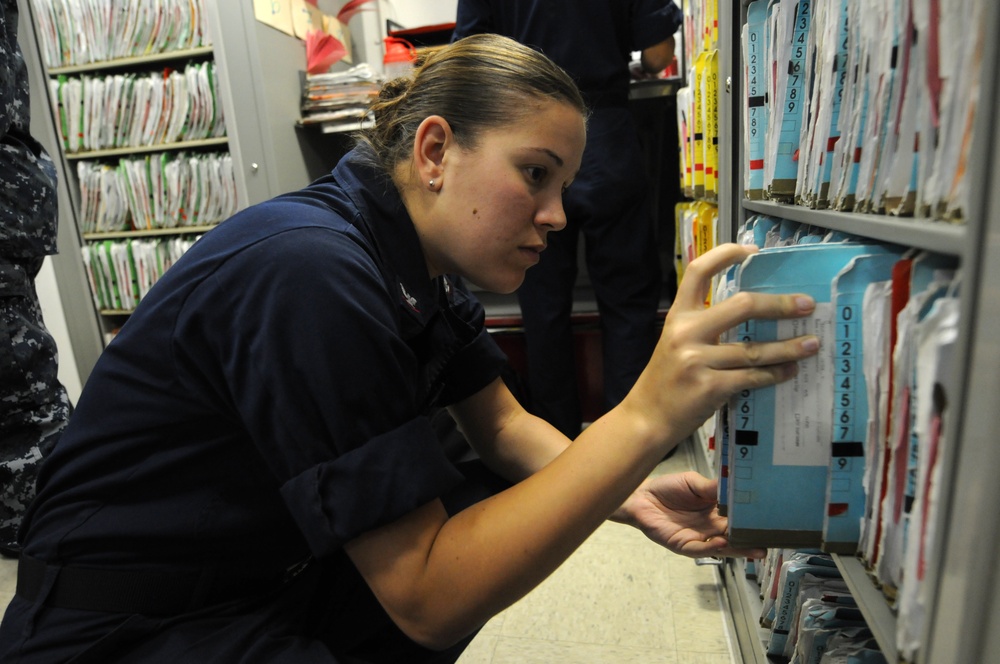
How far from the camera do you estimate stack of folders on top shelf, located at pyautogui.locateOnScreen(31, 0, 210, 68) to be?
231 cm

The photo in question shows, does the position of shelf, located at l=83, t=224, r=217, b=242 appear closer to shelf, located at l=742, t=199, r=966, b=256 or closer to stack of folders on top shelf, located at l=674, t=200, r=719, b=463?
stack of folders on top shelf, located at l=674, t=200, r=719, b=463

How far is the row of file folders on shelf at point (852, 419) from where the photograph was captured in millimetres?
482

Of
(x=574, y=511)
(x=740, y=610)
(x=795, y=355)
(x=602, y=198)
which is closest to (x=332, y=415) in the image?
(x=574, y=511)

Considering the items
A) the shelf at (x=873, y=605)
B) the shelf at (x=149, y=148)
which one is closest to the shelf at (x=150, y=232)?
the shelf at (x=149, y=148)

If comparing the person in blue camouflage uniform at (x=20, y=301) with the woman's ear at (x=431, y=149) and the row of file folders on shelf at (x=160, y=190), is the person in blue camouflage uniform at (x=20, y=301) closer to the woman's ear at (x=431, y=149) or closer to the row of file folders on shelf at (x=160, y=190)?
the row of file folders on shelf at (x=160, y=190)

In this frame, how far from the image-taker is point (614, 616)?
55.0 inches

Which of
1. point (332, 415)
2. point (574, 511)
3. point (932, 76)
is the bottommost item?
point (574, 511)

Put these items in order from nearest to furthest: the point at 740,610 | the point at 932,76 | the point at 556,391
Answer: the point at 932,76 → the point at 740,610 → the point at 556,391

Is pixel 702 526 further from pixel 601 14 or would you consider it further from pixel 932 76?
pixel 601 14

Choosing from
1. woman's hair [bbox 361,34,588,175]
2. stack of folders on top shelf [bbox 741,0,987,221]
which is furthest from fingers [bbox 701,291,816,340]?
woman's hair [bbox 361,34,588,175]

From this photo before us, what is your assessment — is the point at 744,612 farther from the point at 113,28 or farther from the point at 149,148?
the point at 113,28

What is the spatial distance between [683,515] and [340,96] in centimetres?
219

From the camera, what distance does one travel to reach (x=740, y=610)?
1.23 meters

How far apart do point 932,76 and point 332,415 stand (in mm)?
579
